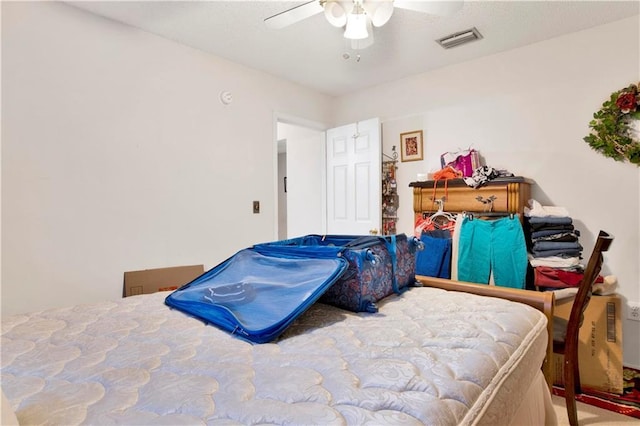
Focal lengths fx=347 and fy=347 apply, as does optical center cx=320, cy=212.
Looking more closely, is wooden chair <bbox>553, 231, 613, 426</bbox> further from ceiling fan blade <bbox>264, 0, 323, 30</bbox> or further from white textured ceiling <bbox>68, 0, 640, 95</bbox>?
ceiling fan blade <bbox>264, 0, 323, 30</bbox>

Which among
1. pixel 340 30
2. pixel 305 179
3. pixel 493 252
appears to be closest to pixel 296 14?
pixel 340 30

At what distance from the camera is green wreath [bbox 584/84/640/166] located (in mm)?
2396

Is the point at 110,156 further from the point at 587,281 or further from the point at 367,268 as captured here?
the point at 587,281

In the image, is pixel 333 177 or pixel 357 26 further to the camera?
pixel 333 177

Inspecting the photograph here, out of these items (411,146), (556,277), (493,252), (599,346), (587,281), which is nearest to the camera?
(587,281)

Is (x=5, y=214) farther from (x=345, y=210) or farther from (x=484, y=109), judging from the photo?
(x=484, y=109)

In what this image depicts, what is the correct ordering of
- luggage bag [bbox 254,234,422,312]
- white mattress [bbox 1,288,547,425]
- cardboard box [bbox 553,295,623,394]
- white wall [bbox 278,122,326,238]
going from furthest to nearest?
white wall [bbox 278,122,326,238], cardboard box [bbox 553,295,623,394], luggage bag [bbox 254,234,422,312], white mattress [bbox 1,288,547,425]

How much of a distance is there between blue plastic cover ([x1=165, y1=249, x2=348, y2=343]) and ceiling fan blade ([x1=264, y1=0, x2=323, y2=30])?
1.36 metres

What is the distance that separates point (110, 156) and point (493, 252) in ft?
9.36

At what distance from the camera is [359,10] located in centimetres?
188

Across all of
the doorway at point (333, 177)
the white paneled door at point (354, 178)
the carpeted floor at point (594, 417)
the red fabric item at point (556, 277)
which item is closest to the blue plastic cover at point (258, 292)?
the carpeted floor at point (594, 417)

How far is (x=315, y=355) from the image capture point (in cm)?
96

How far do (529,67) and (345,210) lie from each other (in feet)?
6.93

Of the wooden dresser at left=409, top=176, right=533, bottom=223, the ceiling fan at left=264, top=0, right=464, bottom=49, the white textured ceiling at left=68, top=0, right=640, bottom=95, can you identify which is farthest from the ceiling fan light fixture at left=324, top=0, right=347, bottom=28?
the wooden dresser at left=409, top=176, right=533, bottom=223
